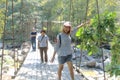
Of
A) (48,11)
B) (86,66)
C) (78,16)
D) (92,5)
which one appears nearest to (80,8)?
(78,16)

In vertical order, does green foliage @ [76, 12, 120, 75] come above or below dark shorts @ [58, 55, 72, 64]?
above

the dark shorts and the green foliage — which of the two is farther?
the dark shorts

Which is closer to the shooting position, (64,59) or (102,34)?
(102,34)

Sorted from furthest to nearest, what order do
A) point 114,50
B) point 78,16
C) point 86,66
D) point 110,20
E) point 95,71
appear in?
point 78,16, point 86,66, point 95,71, point 110,20, point 114,50

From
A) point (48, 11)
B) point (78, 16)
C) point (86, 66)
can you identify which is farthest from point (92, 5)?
point (48, 11)

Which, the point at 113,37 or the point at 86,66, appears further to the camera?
the point at 86,66

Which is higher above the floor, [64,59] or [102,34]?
[102,34]

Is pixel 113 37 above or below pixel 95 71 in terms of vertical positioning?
above

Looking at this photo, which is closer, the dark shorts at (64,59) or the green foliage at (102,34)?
the green foliage at (102,34)

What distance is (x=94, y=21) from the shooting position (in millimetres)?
6895

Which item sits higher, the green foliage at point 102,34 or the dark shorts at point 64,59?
the green foliage at point 102,34

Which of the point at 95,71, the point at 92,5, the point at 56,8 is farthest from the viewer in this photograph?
the point at 56,8

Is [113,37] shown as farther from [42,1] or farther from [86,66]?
[42,1]

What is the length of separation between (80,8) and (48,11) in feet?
37.7
